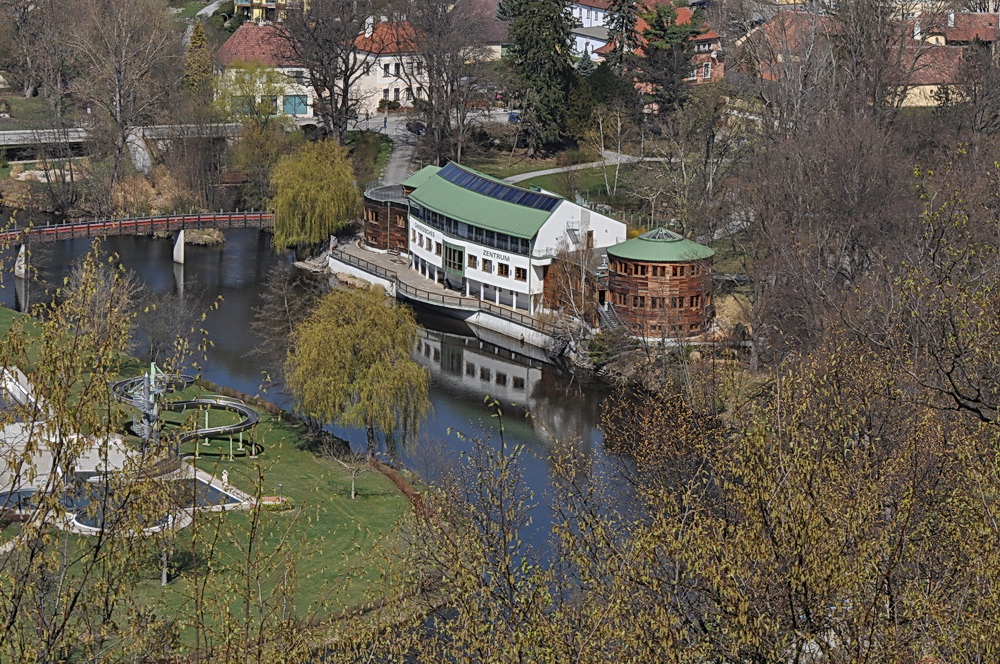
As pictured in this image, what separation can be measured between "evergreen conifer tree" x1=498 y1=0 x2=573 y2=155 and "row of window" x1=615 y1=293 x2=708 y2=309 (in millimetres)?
30548

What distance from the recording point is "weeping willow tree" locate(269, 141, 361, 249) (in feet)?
249

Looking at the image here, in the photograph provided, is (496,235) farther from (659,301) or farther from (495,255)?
(659,301)

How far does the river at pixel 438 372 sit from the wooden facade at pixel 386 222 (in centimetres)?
526

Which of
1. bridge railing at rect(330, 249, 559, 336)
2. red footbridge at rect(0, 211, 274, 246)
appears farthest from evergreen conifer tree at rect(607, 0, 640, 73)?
bridge railing at rect(330, 249, 559, 336)

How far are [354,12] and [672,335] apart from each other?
4208 cm

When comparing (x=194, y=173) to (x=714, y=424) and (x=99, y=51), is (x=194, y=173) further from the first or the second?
(x=714, y=424)

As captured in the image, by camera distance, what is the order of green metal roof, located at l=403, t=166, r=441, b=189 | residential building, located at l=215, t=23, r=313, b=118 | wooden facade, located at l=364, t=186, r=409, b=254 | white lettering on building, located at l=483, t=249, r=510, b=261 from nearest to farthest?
white lettering on building, located at l=483, t=249, r=510, b=261 → wooden facade, located at l=364, t=186, r=409, b=254 → green metal roof, located at l=403, t=166, r=441, b=189 → residential building, located at l=215, t=23, r=313, b=118

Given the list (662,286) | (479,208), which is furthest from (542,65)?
(662,286)

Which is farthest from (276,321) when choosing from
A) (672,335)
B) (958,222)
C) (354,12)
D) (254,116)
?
(958,222)

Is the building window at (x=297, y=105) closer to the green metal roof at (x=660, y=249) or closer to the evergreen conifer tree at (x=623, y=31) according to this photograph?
the evergreen conifer tree at (x=623, y=31)

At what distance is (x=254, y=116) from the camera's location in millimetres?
87938

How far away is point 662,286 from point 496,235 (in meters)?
9.19

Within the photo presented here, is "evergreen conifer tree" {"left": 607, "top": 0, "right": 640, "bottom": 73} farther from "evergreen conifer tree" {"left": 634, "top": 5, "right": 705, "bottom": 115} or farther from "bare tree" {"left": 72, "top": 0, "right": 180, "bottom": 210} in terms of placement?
"bare tree" {"left": 72, "top": 0, "right": 180, "bottom": 210}

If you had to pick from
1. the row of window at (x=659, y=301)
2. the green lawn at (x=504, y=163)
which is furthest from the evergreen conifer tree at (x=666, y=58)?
the row of window at (x=659, y=301)
